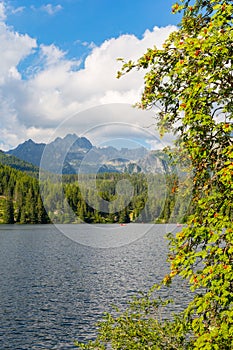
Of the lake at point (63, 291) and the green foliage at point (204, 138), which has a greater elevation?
the green foliage at point (204, 138)

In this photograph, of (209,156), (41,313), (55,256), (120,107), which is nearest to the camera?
(209,156)

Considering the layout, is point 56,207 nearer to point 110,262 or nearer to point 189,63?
point 110,262

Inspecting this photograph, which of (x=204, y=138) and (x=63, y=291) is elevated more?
(x=204, y=138)

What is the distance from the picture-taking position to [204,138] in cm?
750

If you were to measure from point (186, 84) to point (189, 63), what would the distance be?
2.51 ft

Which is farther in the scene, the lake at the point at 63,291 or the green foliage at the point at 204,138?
the lake at the point at 63,291

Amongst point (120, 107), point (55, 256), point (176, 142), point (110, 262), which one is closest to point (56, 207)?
point (55, 256)

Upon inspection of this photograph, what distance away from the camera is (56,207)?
82.2 metres

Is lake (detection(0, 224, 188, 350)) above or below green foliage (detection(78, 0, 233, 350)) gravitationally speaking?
below

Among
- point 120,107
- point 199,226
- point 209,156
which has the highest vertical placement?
point 120,107

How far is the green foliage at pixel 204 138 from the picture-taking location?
6.55 metres

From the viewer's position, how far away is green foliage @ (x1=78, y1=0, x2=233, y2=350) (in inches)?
258

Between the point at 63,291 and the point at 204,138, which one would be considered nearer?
the point at 204,138

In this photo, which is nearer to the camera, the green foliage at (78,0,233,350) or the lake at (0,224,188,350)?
the green foliage at (78,0,233,350)
